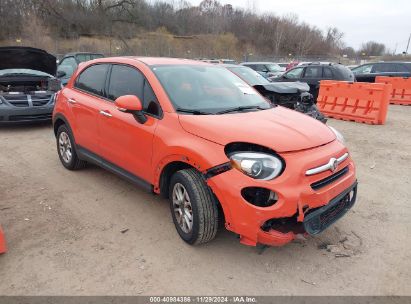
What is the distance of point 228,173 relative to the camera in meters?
2.81

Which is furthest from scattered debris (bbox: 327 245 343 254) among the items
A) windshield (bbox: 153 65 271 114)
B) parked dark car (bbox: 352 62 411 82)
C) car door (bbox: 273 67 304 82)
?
parked dark car (bbox: 352 62 411 82)

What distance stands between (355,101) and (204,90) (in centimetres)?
740

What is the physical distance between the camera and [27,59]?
8.41m

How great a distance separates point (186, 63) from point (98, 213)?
2071mm

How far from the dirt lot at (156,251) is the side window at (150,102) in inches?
47.1

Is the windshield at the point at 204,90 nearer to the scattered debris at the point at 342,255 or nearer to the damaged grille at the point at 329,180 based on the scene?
the damaged grille at the point at 329,180

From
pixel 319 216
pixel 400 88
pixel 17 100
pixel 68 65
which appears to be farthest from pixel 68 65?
pixel 400 88

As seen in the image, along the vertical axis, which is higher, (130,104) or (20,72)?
(130,104)

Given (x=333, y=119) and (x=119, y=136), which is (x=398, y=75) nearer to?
(x=333, y=119)

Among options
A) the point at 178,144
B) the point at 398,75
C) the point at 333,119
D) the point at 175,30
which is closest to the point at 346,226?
the point at 178,144

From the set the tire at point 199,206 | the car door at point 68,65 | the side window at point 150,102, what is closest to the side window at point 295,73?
the car door at point 68,65

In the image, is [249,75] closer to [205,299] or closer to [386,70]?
[205,299]

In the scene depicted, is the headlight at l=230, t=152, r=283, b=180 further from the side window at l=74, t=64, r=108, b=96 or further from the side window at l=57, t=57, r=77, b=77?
the side window at l=57, t=57, r=77, b=77

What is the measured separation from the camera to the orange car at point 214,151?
2.77 m
